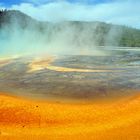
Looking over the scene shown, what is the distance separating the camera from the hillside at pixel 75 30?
61906 millimetres

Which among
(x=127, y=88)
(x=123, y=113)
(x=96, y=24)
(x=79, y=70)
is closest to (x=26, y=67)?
(x=79, y=70)

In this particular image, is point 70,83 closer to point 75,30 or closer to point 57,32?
point 57,32

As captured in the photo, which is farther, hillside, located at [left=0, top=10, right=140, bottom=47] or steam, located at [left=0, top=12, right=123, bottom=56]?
hillside, located at [left=0, top=10, right=140, bottom=47]

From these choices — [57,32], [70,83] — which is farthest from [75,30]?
[70,83]

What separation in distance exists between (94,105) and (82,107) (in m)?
0.55

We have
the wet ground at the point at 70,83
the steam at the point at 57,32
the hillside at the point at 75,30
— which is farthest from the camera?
the hillside at the point at 75,30

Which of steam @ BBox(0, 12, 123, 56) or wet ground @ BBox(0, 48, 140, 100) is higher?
steam @ BBox(0, 12, 123, 56)

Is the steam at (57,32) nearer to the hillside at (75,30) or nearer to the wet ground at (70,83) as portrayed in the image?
the hillside at (75,30)

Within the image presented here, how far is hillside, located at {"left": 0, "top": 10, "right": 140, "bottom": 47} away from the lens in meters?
61.9

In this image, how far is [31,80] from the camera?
577 inches

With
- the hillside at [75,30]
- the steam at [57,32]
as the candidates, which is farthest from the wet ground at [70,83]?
the hillside at [75,30]

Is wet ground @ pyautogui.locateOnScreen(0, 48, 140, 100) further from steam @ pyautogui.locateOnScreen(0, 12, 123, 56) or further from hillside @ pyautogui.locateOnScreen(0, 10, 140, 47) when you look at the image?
hillside @ pyautogui.locateOnScreen(0, 10, 140, 47)

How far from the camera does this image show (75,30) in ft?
228

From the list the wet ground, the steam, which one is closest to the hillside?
the steam
